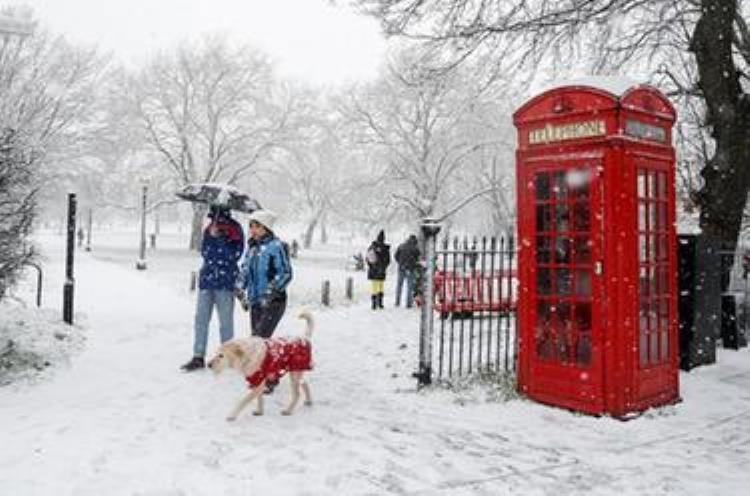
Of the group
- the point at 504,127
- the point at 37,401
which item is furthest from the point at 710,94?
the point at 504,127

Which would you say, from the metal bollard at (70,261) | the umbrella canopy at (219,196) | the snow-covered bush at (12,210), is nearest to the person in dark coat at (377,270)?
the umbrella canopy at (219,196)

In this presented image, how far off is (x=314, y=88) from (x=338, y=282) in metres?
24.8

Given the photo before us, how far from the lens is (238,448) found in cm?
530

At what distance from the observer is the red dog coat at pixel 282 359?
19.5ft

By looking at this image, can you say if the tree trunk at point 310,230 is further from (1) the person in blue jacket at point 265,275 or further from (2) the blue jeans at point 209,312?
(1) the person in blue jacket at point 265,275

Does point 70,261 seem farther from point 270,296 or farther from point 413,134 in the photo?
point 413,134

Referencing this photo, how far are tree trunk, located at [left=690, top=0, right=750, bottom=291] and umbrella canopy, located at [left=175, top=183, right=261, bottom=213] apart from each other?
647 cm

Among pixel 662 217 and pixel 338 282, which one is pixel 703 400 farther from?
pixel 338 282

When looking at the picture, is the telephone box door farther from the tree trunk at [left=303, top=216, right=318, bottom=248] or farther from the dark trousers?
the tree trunk at [left=303, top=216, right=318, bottom=248]

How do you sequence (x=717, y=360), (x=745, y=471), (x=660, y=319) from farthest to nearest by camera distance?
1. (x=717, y=360)
2. (x=660, y=319)
3. (x=745, y=471)

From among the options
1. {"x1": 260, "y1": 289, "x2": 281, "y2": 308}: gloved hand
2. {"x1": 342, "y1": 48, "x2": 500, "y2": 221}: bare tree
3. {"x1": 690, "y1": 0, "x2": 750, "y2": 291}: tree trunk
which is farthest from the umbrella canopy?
{"x1": 342, "y1": 48, "x2": 500, "y2": 221}: bare tree

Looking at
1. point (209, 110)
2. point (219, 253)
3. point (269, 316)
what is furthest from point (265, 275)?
point (209, 110)

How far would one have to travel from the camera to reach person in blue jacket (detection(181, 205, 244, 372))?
7.85 m

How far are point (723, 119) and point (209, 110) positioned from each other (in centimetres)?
3462
